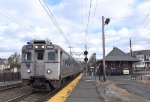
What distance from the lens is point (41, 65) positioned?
78.0 feet

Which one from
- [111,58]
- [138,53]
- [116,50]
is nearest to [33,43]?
[111,58]

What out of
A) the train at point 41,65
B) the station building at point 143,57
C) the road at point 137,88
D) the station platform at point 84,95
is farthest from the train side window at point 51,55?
the station building at point 143,57

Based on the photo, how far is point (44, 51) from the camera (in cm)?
2406

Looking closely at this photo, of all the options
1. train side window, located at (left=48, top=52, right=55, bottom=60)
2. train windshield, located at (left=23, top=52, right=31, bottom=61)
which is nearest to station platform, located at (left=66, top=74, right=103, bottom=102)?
train side window, located at (left=48, top=52, right=55, bottom=60)

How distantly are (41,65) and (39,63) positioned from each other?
0.20m

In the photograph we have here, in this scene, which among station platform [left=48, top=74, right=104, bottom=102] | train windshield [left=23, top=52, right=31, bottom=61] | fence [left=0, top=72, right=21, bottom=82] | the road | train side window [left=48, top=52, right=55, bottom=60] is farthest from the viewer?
fence [left=0, top=72, right=21, bottom=82]

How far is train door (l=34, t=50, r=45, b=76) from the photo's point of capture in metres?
23.7

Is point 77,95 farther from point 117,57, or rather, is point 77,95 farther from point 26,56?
point 117,57

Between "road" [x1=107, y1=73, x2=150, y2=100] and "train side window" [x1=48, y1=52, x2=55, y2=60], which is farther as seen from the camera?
"train side window" [x1=48, y1=52, x2=55, y2=60]

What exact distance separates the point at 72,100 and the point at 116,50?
5452 centimetres

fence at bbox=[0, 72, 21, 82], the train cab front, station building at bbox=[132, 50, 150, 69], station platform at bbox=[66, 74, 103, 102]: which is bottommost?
station platform at bbox=[66, 74, 103, 102]

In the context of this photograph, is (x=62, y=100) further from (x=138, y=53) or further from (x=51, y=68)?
(x=138, y=53)

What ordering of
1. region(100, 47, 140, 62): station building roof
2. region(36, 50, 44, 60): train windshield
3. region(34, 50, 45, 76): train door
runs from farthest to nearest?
region(100, 47, 140, 62): station building roof → region(36, 50, 44, 60): train windshield → region(34, 50, 45, 76): train door

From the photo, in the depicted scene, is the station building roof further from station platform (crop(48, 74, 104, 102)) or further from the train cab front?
the train cab front
